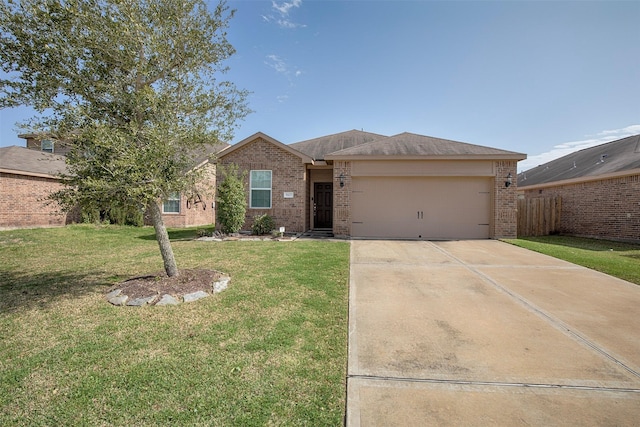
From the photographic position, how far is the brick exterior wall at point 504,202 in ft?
35.1

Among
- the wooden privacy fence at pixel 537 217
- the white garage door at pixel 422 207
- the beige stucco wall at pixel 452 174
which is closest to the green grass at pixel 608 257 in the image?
the beige stucco wall at pixel 452 174

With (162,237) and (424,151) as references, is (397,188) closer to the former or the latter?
(424,151)

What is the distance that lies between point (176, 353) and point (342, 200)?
882cm

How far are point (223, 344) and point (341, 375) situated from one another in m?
1.32

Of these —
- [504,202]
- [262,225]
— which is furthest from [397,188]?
[262,225]

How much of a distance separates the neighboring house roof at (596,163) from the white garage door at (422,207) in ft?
17.6

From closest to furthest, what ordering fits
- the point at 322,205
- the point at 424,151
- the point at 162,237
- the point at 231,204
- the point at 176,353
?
the point at 176,353 → the point at 162,237 → the point at 231,204 → the point at 424,151 → the point at 322,205

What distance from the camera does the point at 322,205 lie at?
43.4 ft

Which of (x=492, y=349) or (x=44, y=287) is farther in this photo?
(x=44, y=287)

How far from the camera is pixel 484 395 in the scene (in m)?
2.32

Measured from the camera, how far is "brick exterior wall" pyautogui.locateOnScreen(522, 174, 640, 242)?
10547 millimetres

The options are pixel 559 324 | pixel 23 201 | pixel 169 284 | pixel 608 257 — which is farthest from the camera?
pixel 23 201

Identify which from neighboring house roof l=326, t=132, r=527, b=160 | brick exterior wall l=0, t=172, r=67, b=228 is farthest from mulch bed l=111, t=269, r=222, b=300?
brick exterior wall l=0, t=172, r=67, b=228

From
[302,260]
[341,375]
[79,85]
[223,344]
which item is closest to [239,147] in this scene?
[302,260]
